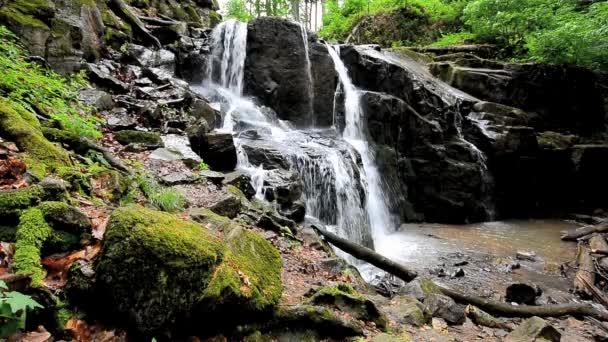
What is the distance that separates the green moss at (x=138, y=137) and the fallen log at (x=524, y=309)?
6334mm

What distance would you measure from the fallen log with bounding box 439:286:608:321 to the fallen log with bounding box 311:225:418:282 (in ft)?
2.11

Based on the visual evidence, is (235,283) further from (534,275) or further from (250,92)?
(250,92)

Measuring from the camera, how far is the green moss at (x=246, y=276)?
2697 mm

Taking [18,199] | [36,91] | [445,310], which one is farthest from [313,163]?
[18,199]

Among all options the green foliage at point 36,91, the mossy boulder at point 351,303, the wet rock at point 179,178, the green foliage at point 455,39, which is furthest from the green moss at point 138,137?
the green foliage at point 455,39

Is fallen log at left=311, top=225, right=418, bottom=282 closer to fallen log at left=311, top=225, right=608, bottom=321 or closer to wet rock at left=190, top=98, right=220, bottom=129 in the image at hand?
fallen log at left=311, top=225, right=608, bottom=321

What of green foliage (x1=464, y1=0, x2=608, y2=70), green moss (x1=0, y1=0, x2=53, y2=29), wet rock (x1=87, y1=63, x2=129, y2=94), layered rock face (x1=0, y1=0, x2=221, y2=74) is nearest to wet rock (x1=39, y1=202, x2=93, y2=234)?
layered rock face (x1=0, y1=0, x2=221, y2=74)

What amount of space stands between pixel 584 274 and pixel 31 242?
10568 millimetres

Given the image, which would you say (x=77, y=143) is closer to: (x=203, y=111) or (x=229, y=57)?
(x=203, y=111)

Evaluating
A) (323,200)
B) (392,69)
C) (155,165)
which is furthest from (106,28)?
(392,69)

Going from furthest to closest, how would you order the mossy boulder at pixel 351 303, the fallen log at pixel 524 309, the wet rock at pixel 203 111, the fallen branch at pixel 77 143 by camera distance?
1. the wet rock at pixel 203 111
2. the fallen log at pixel 524 309
3. the fallen branch at pixel 77 143
4. the mossy boulder at pixel 351 303

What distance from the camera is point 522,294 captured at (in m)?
7.30

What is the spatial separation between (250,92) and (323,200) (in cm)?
648

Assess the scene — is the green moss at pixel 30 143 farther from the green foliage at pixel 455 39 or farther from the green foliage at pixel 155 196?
the green foliage at pixel 455 39
